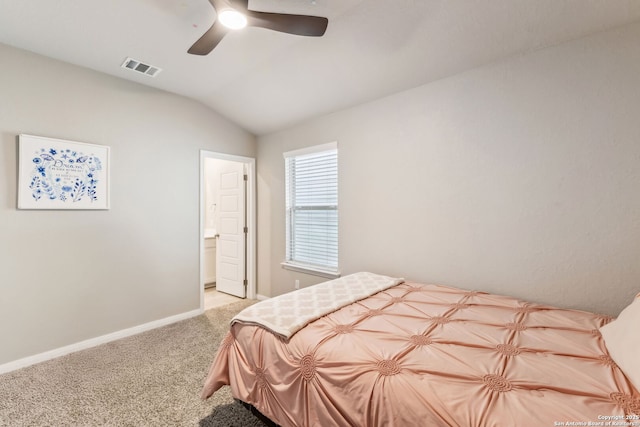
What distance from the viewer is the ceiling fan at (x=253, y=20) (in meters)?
1.53

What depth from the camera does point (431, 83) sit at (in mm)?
2447

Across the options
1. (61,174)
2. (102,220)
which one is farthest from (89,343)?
(61,174)

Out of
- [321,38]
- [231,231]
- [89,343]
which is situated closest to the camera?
[321,38]

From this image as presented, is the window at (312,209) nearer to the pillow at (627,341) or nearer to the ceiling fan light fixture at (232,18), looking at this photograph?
the ceiling fan light fixture at (232,18)

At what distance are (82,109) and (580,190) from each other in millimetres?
4261

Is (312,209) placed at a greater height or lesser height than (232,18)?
lesser

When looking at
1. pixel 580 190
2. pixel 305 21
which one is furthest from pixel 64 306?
pixel 580 190

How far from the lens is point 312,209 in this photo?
3.49 m

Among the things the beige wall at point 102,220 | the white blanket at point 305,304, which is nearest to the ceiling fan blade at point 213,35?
the beige wall at point 102,220

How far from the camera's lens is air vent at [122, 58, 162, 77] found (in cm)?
257

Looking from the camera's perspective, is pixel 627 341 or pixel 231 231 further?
pixel 231 231

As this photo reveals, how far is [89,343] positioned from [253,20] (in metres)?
3.25

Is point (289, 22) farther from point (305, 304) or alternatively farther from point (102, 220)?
point (102, 220)

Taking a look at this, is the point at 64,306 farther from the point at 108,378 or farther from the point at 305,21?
the point at 305,21
